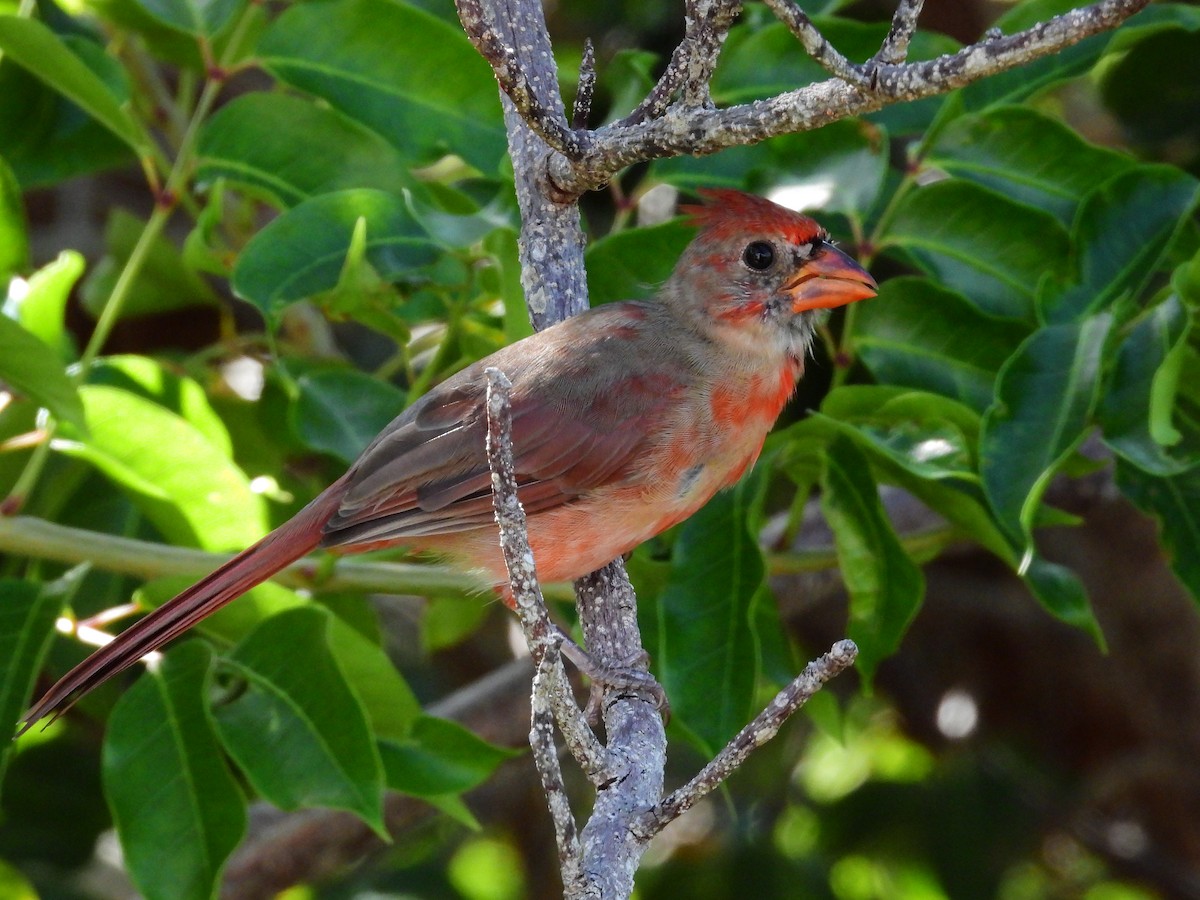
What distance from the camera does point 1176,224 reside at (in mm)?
2977

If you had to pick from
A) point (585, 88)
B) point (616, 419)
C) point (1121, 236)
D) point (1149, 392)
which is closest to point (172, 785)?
point (616, 419)

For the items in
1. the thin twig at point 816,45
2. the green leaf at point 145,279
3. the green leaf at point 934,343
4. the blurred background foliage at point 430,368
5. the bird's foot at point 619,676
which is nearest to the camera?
the thin twig at point 816,45

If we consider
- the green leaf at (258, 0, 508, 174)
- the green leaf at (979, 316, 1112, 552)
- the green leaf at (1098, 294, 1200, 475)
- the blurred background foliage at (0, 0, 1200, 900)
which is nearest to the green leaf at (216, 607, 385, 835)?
the blurred background foliage at (0, 0, 1200, 900)

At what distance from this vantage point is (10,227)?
3154 mm

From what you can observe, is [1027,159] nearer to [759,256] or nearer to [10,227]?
[759,256]

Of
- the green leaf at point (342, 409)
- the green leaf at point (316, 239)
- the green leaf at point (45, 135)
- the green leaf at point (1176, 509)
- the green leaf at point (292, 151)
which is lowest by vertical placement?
the green leaf at point (1176, 509)

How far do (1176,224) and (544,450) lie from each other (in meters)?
1.40

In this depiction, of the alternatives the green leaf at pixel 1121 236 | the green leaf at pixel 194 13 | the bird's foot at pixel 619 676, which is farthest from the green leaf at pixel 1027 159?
the green leaf at pixel 194 13

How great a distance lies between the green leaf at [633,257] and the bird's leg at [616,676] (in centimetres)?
82

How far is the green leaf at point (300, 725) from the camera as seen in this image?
8.80 ft

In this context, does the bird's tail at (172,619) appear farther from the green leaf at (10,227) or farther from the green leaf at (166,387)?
the green leaf at (10,227)

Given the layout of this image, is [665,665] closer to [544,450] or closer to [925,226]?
[544,450]

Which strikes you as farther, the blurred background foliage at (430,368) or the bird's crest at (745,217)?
the bird's crest at (745,217)

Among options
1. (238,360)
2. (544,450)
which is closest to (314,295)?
(544,450)
